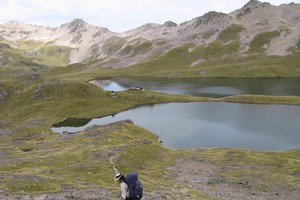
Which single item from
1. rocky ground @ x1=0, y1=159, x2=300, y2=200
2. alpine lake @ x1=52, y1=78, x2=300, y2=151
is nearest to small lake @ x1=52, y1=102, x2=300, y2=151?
alpine lake @ x1=52, y1=78, x2=300, y2=151

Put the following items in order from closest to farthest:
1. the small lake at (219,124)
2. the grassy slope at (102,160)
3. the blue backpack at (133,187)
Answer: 1. the blue backpack at (133,187)
2. the grassy slope at (102,160)
3. the small lake at (219,124)

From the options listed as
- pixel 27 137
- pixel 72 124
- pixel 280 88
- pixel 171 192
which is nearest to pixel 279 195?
pixel 171 192

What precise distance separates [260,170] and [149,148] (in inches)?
977

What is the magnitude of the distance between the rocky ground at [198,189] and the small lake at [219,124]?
24.7 meters

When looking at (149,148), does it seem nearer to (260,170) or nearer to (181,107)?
(260,170)

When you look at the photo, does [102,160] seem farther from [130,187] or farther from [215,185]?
[130,187]

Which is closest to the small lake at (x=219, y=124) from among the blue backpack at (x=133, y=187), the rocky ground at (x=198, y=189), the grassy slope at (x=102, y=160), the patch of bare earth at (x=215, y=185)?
the grassy slope at (x=102, y=160)

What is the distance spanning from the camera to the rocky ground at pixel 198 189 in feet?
126

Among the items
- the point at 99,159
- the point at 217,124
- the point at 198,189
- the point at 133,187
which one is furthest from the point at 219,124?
the point at 133,187

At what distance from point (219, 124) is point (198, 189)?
6272 centimetres

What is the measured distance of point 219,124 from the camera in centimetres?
11344

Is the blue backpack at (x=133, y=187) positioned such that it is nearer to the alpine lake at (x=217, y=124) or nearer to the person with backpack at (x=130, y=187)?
the person with backpack at (x=130, y=187)

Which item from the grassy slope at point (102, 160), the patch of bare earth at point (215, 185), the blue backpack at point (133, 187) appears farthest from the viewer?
the patch of bare earth at point (215, 185)

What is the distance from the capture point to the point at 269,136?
97000 millimetres
